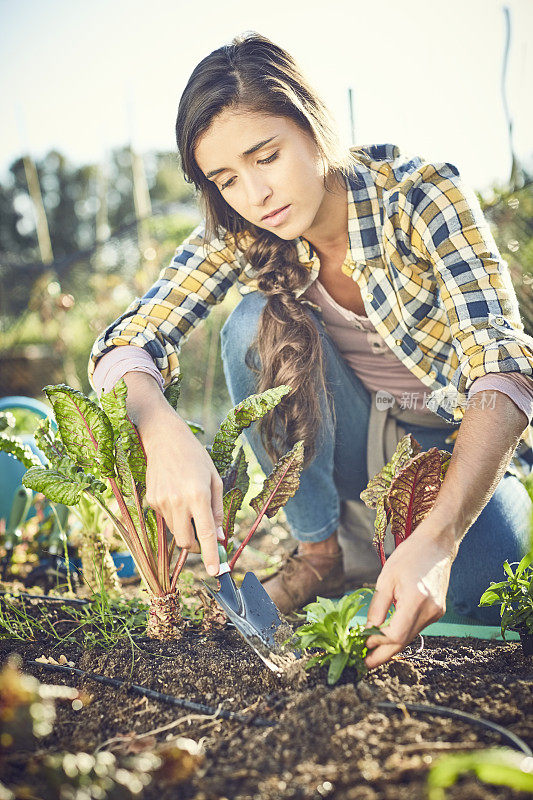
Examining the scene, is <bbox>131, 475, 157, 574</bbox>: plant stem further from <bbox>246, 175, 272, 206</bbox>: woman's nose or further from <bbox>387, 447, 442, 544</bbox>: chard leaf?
<bbox>246, 175, 272, 206</bbox>: woman's nose

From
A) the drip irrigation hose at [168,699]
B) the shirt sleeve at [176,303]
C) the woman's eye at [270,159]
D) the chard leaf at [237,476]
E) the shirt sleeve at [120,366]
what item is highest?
the woman's eye at [270,159]

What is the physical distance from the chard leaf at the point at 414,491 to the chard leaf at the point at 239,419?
0.33 m

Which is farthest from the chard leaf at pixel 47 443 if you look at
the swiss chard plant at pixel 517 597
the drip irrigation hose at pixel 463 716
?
the swiss chard plant at pixel 517 597

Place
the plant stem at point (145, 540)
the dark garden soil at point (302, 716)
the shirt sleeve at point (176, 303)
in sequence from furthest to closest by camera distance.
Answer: the shirt sleeve at point (176, 303), the plant stem at point (145, 540), the dark garden soil at point (302, 716)

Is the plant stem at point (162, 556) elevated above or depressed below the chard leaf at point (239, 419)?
below

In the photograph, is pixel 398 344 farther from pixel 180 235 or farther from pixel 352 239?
pixel 180 235

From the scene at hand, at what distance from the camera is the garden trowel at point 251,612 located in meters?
1.33

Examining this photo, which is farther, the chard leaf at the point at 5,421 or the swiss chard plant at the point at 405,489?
the chard leaf at the point at 5,421

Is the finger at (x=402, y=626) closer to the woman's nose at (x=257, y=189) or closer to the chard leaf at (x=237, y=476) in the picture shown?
the chard leaf at (x=237, y=476)

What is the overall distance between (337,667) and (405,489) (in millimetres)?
415

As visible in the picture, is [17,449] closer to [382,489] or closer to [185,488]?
[185,488]

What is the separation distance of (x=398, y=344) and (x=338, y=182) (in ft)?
1.67

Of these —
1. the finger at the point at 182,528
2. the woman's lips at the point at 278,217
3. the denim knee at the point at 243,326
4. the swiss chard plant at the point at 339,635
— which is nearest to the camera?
the swiss chard plant at the point at 339,635

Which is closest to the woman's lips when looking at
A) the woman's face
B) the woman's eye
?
the woman's face
